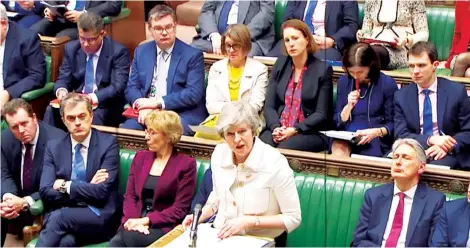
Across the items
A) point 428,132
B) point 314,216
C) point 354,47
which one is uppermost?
point 354,47

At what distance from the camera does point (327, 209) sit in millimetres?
3258

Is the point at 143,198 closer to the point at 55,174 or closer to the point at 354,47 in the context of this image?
the point at 55,174


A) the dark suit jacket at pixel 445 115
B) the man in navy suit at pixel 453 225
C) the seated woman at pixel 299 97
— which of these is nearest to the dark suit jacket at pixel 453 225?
the man in navy suit at pixel 453 225

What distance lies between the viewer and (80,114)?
343 cm

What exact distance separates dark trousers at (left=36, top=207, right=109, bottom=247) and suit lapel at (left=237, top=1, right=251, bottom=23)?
125 centimetres

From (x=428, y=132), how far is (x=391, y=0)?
2.62ft

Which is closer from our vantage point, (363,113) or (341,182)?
(341,182)

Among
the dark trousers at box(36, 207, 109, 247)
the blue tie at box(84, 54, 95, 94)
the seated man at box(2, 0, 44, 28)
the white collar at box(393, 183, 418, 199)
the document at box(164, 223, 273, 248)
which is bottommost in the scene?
the dark trousers at box(36, 207, 109, 247)

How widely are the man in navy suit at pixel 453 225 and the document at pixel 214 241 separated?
51 centimetres

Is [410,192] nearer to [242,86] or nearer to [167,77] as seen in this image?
[242,86]

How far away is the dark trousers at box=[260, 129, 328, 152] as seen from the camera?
354 cm

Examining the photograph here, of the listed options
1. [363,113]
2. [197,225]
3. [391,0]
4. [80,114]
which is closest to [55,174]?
[80,114]

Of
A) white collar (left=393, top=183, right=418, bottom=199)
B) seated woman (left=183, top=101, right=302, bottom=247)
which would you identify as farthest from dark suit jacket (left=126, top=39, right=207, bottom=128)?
white collar (left=393, top=183, right=418, bottom=199)

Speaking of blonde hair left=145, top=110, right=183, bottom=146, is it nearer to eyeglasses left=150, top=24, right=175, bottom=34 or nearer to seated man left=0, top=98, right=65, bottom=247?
Answer: seated man left=0, top=98, right=65, bottom=247
